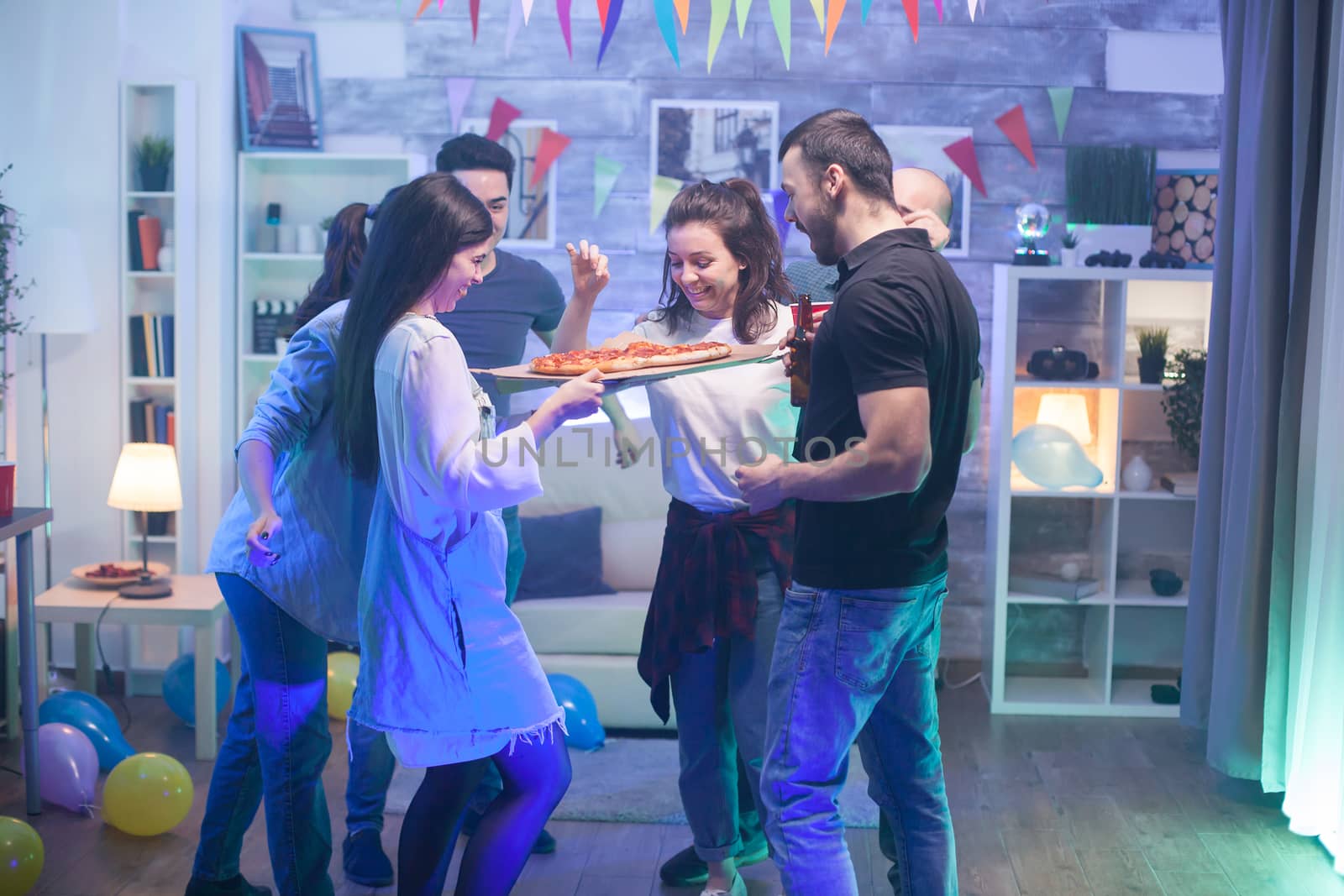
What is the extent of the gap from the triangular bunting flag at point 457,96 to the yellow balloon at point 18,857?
A: 268 cm

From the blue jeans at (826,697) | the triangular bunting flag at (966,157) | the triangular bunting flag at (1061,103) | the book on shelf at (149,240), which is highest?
the triangular bunting flag at (1061,103)

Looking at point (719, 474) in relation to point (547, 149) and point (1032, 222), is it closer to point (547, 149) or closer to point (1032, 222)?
point (1032, 222)

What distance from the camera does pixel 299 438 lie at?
2172 millimetres

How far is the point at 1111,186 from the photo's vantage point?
4.34m

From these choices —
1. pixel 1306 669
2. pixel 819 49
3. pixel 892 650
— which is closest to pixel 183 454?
pixel 819 49

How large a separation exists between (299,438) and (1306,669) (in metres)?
2.37

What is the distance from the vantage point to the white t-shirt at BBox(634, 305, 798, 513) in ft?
8.00

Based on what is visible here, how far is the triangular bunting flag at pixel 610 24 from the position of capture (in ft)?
13.6

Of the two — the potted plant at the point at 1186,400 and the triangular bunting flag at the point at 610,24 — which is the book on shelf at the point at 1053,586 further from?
the triangular bunting flag at the point at 610,24

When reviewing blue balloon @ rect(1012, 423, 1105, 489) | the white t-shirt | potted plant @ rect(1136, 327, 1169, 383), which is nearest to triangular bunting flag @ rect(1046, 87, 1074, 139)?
potted plant @ rect(1136, 327, 1169, 383)

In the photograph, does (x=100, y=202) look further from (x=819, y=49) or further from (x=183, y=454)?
(x=819, y=49)

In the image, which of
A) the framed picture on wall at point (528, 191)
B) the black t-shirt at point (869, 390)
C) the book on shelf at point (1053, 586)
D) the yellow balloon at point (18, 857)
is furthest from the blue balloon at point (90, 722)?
the book on shelf at point (1053, 586)

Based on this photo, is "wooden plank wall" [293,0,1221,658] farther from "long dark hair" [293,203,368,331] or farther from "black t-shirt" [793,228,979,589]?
"black t-shirt" [793,228,979,589]

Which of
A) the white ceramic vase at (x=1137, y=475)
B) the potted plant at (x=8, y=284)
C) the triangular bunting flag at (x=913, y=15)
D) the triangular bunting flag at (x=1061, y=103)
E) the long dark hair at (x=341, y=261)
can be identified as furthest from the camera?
the triangular bunting flag at (x=1061, y=103)
